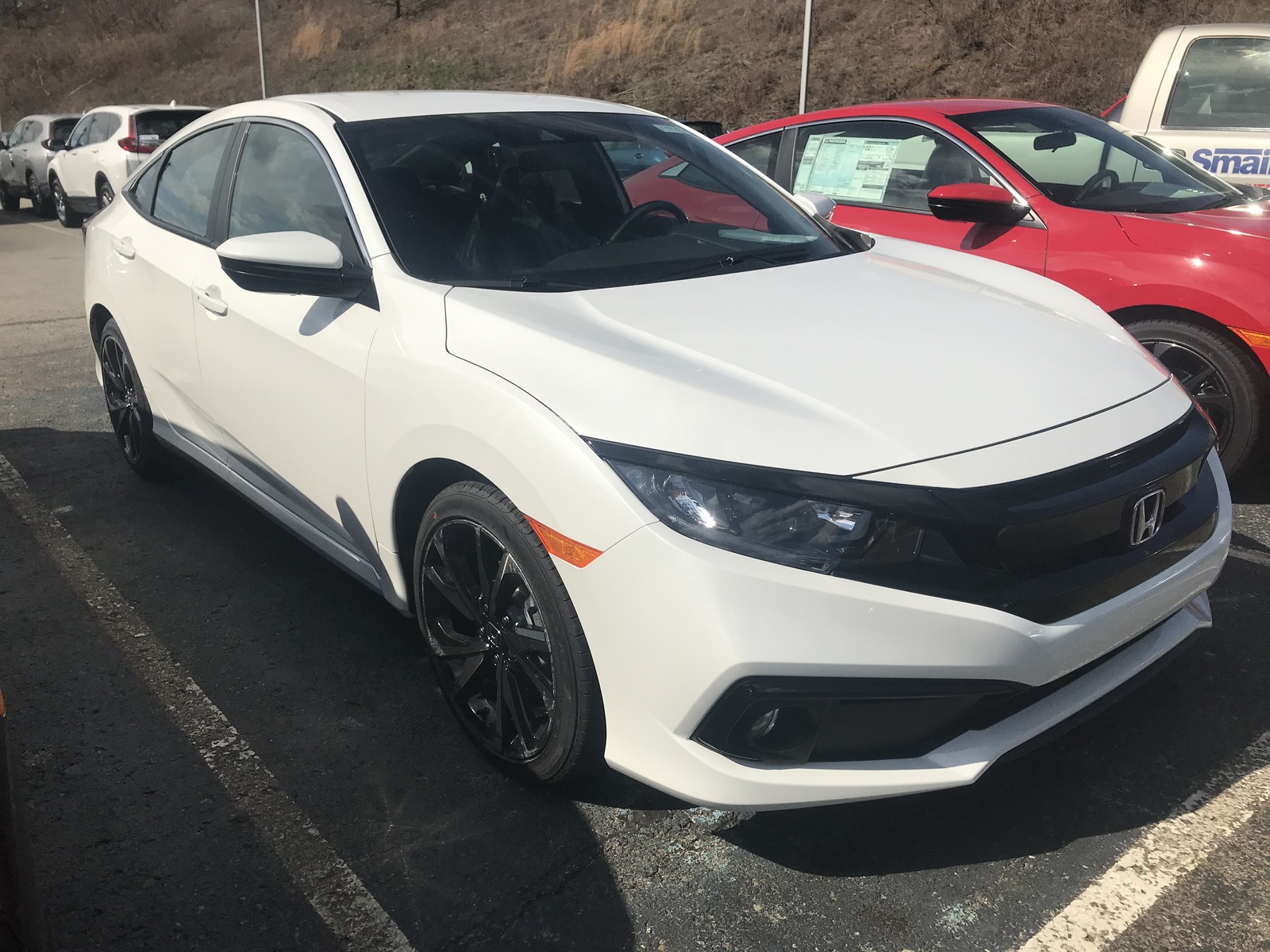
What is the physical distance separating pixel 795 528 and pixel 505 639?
820 millimetres

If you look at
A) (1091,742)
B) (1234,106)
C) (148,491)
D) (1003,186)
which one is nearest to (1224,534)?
(1091,742)

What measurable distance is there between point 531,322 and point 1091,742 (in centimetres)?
173

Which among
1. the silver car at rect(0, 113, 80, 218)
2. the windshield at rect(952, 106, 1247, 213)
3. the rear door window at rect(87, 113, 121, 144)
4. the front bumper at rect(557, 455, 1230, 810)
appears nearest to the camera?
the front bumper at rect(557, 455, 1230, 810)

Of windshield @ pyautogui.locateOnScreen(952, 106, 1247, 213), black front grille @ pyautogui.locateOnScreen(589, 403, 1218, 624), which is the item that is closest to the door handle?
black front grille @ pyautogui.locateOnScreen(589, 403, 1218, 624)

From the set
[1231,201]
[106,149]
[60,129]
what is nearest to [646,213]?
[1231,201]

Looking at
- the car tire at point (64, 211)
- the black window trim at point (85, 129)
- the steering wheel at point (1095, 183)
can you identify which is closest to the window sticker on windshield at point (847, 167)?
the steering wheel at point (1095, 183)

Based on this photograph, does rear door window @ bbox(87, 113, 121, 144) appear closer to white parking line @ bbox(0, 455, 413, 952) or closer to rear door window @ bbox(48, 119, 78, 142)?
rear door window @ bbox(48, 119, 78, 142)

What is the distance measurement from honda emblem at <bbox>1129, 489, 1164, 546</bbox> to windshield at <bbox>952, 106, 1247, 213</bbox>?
261cm

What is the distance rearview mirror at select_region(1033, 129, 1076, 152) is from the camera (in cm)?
494

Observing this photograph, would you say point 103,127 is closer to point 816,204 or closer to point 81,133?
point 81,133

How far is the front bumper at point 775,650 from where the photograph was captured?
1.96 m

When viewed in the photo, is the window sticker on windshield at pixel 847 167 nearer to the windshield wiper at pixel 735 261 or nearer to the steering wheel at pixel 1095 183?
the steering wheel at pixel 1095 183

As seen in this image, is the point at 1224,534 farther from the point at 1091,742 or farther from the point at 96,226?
the point at 96,226

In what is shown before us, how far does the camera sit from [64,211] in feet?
A: 50.0
